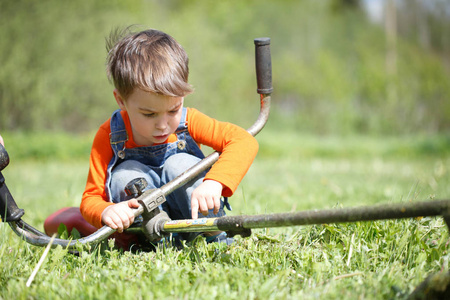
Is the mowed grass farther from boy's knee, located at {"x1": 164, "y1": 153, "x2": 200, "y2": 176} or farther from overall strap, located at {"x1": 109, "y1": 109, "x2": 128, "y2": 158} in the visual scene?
overall strap, located at {"x1": 109, "y1": 109, "x2": 128, "y2": 158}

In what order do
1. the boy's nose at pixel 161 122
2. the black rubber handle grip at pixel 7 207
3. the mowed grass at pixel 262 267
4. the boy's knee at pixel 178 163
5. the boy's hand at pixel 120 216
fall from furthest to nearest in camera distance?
the boy's knee at pixel 178 163 < the boy's nose at pixel 161 122 < the black rubber handle grip at pixel 7 207 < the boy's hand at pixel 120 216 < the mowed grass at pixel 262 267

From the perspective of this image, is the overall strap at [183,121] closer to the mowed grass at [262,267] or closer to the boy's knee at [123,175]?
the boy's knee at [123,175]

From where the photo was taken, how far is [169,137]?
2469 mm

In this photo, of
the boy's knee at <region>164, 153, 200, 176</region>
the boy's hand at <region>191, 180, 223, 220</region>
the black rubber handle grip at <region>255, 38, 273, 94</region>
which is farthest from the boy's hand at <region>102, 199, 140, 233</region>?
the black rubber handle grip at <region>255, 38, 273, 94</region>

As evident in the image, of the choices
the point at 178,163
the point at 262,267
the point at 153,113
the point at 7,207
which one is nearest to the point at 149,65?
the point at 153,113

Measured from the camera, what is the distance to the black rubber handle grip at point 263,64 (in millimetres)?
2354

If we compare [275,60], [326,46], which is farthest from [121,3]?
[326,46]

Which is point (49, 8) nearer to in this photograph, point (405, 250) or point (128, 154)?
point (128, 154)

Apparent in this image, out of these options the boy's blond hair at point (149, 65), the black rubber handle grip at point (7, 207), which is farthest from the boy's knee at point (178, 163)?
the black rubber handle grip at point (7, 207)

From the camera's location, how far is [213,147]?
2.37m

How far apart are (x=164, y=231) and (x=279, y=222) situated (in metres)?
0.65

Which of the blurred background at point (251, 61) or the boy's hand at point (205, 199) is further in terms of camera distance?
the blurred background at point (251, 61)

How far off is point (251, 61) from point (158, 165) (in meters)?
15.4

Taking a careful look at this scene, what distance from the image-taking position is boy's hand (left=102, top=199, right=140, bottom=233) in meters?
1.96
